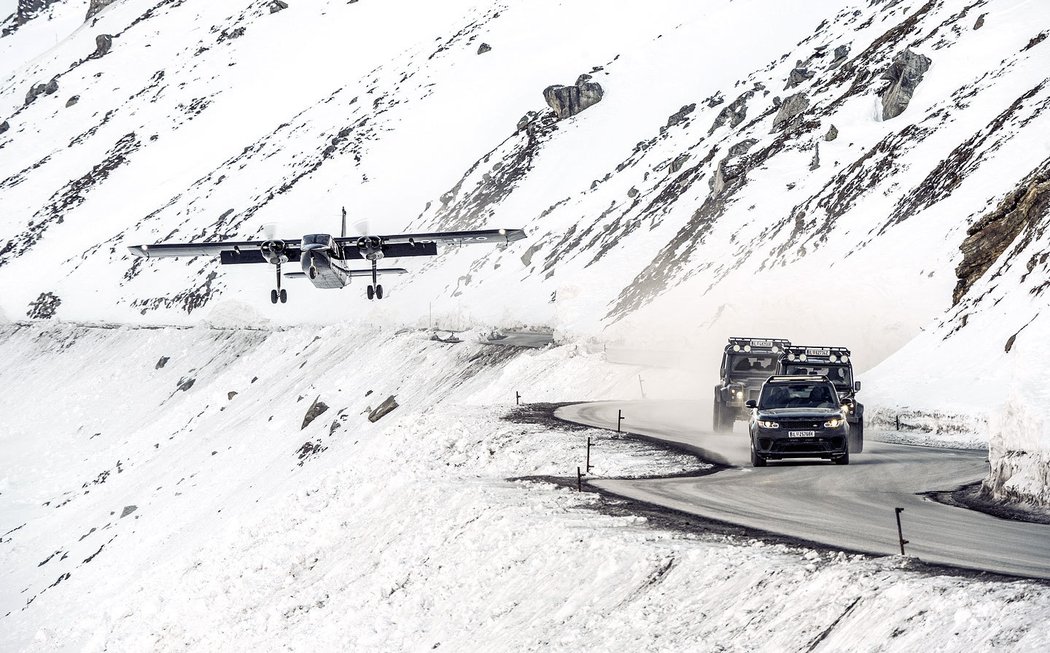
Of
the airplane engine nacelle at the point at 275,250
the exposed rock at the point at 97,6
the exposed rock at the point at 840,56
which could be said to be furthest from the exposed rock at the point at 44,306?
the exposed rock at the point at 97,6

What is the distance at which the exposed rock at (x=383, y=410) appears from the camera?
131 ft

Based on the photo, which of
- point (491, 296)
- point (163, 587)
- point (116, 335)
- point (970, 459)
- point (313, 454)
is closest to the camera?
point (970, 459)

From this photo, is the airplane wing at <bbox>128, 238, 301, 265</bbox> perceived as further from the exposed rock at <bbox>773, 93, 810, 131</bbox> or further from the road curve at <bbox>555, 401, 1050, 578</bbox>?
the exposed rock at <bbox>773, 93, 810, 131</bbox>

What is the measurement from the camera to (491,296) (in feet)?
208

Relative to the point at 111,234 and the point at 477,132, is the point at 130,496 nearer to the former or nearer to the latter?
the point at 477,132

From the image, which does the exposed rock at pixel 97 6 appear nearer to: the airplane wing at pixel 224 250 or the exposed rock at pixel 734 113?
the exposed rock at pixel 734 113

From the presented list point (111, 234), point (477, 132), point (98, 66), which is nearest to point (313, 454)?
point (477, 132)

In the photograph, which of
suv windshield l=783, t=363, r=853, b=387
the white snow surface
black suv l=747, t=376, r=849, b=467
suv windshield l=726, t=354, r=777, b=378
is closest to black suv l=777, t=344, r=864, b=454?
suv windshield l=783, t=363, r=853, b=387

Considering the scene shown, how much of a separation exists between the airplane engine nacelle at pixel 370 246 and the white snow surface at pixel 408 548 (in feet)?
21.1

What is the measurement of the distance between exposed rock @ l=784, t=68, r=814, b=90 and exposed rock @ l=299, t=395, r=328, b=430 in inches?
1506

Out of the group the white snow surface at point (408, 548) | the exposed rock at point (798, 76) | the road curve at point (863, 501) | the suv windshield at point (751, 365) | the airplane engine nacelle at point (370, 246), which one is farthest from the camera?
the exposed rock at point (798, 76)

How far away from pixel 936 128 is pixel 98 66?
129864 millimetres

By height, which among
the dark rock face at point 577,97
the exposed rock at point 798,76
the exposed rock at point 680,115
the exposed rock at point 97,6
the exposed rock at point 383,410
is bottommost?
the exposed rock at point 383,410

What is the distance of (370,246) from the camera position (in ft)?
130
